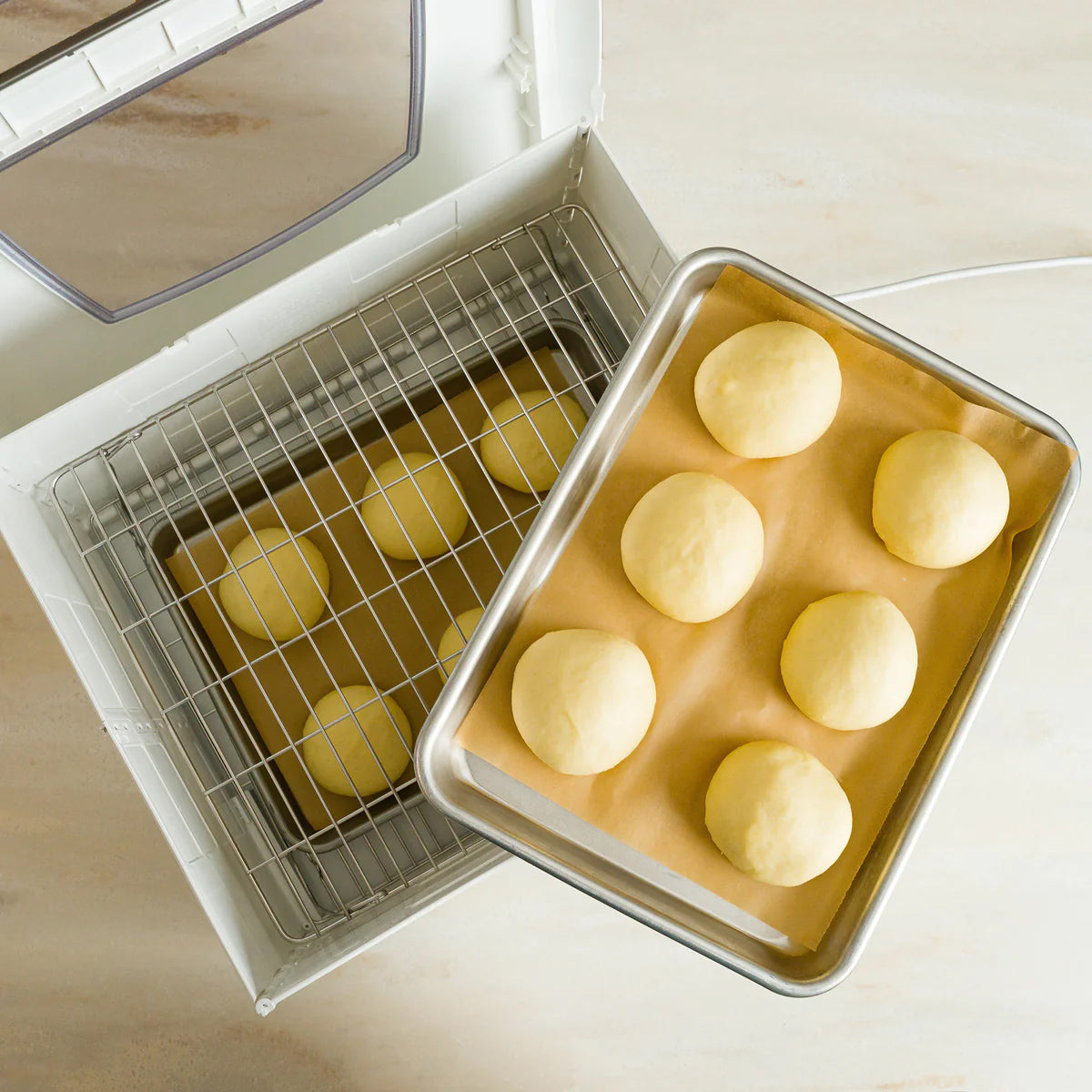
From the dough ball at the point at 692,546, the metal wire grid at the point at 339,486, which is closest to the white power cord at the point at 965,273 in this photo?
the metal wire grid at the point at 339,486

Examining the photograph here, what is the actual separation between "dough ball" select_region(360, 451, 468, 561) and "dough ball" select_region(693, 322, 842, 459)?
238 mm

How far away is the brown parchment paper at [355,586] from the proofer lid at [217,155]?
18 centimetres

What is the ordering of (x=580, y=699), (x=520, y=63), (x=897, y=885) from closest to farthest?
(x=580, y=699) → (x=520, y=63) → (x=897, y=885)

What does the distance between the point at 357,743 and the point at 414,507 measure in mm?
186

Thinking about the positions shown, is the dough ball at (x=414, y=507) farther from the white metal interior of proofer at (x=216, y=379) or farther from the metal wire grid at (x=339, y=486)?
the white metal interior of proofer at (x=216, y=379)

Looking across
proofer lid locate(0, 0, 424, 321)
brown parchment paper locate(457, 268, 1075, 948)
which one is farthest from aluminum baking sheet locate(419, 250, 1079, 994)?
proofer lid locate(0, 0, 424, 321)

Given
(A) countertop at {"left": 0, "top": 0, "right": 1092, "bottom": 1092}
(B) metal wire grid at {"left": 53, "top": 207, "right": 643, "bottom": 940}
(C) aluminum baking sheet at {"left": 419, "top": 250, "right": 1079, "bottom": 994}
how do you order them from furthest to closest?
(A) countertop at {"left": 0, "top": 0, "right": 1092, "bottom": 1092} < (B) metal wire grid at {"left": 53, "top": 207, "right": 643, "bottom": 940} < (C) aluminum baking sheet at {"left": 419, "top": 250, "right": 1079, "bottom": 994}

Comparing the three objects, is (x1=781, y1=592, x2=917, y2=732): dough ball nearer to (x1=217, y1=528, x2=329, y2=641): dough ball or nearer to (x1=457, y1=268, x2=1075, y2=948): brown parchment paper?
(x1=457, y1=268, x2=1075, y2=948): brown parchment paper

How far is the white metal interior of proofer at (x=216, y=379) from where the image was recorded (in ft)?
1.72

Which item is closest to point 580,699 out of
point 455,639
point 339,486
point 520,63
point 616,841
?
point 616,841

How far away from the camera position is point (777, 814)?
1.45 ft

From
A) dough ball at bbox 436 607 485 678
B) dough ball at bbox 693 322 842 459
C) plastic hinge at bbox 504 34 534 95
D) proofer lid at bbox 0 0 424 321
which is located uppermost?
proofer lid at bbox 0 0 424 321

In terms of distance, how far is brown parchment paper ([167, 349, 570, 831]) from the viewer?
0.64 metres

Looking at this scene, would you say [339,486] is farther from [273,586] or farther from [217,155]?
[217,155]
